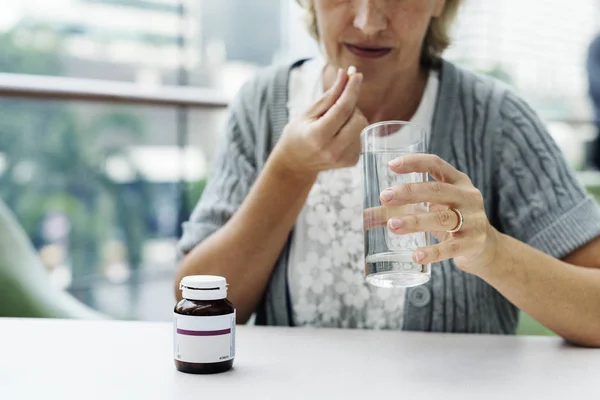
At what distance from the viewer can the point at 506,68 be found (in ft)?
10.9

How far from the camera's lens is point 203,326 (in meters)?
0.83

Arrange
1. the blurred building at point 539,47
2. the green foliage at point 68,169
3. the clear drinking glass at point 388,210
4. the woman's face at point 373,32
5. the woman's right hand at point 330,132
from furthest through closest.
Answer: the blurred building at point 539,47 → the green foliage at point 68,169 → the woman's face at point 373,32 → the woman's right hand at point 330,132 → the clear drinking glass at point 388,210

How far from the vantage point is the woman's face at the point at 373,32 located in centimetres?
118

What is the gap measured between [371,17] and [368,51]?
0.24 ft

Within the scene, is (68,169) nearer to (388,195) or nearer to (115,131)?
(115,131)

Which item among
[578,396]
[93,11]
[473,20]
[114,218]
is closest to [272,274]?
[578,396]

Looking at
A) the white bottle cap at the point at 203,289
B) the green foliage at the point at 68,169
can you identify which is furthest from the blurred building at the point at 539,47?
the white bottle cap at the point at 203,289

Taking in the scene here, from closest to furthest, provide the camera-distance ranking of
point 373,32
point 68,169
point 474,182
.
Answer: point 373,32, point 474,182, point 68,169

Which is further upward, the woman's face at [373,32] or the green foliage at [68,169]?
the woman's face at [373,32]

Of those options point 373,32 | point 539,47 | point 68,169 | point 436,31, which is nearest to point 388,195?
point 373,32

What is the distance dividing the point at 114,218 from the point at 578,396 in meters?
1.86

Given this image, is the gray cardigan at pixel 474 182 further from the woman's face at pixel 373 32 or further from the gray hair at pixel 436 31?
the woman's face at pixel 373 32

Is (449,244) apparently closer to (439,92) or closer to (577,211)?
(577,211)

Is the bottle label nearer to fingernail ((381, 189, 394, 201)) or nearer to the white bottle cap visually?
the white bottle cap
